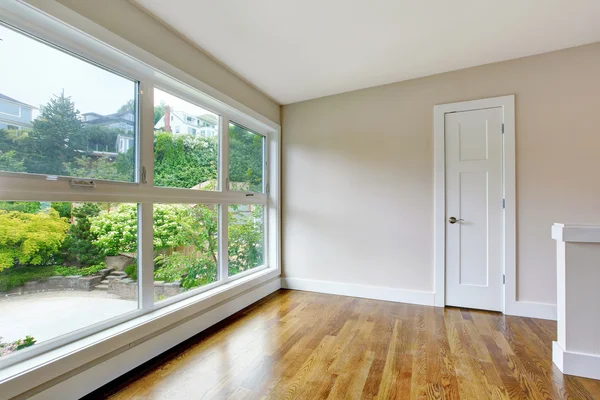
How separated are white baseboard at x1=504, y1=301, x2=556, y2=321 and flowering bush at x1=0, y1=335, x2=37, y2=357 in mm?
3897

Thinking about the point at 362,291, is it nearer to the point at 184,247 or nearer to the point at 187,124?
the point at 184,247

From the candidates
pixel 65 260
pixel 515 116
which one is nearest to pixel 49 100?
pixel 65 260

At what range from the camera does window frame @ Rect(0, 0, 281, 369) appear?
1521mm

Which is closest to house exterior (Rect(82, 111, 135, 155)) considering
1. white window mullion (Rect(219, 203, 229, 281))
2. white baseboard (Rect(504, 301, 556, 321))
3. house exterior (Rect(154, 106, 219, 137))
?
house exterior (Rect(154, 106, 219, 137))

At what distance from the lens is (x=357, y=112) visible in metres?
3.62

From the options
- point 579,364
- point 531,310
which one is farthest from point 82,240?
point 531,310

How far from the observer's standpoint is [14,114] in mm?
1498

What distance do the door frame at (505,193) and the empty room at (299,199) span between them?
0.02m

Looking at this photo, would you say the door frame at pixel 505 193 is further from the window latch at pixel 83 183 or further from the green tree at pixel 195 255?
the window latch at pixel 83 183

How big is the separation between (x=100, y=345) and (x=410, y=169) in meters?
3.23

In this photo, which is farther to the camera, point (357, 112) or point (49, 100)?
point (357, 112)

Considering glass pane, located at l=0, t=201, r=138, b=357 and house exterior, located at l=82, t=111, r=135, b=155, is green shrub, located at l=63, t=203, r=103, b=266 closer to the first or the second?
glass pane, located at l=0, t=201, r=138, b=357

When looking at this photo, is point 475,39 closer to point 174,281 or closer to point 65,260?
point 174,281

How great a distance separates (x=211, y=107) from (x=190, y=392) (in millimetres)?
2390
